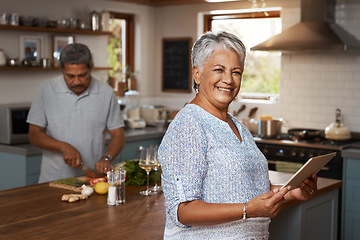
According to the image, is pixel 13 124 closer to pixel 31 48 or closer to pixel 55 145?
pixel 31 48

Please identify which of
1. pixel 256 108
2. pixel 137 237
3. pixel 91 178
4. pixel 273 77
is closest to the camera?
pixel 137 237

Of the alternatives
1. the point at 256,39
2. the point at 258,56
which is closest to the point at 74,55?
the point at 256,39

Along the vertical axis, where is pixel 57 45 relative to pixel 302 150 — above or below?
above

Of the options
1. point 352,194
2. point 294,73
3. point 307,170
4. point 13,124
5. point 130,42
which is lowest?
point 352,194

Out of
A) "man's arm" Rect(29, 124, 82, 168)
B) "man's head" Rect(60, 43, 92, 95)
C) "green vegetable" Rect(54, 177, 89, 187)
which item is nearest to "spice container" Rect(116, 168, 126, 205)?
"green vegetable" Rect(54, 177, 89, 187)

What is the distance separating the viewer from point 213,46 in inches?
77.1

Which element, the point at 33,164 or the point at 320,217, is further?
the point at 33,164

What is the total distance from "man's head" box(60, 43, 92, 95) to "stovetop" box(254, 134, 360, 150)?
2.36 meters

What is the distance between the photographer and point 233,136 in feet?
6.64

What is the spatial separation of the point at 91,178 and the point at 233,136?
150cm

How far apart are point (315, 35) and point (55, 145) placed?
2974 mm

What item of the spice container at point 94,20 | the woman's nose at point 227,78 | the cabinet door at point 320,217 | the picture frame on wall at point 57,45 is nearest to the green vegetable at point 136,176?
the cabinet door at point 320,217

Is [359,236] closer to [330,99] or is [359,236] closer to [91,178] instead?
[330,99]

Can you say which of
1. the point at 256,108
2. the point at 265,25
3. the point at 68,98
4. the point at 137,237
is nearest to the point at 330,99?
the point at 256,108
